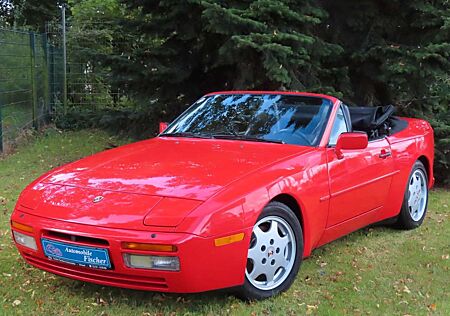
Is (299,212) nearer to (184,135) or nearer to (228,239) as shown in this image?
(228,239)

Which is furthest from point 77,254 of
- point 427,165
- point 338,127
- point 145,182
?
point 427,165

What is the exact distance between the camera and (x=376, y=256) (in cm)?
462

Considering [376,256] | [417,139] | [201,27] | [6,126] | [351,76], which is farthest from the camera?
[6,126]

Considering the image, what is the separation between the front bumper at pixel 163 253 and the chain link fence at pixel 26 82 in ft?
20.9

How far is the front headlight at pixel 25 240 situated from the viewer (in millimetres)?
3387

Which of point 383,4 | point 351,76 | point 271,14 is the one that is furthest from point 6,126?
point 383,4

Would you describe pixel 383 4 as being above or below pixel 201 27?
above

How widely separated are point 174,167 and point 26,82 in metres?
8.21

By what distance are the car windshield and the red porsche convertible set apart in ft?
0.04

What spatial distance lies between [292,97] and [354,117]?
119 cm

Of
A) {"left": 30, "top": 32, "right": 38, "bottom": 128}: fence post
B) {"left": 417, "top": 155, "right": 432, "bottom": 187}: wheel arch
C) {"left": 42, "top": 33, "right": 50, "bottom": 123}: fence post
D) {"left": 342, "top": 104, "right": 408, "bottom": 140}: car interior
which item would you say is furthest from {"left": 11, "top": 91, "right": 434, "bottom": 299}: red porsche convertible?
{"left": 42, "top": 33, "right": 50, "bottom": 123}: fence post

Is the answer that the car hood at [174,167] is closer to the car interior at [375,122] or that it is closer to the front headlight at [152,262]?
the front headlight at [152,262]

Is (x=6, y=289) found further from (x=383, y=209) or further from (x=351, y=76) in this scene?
(x=351, y=76)

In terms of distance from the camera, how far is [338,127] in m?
4.59
